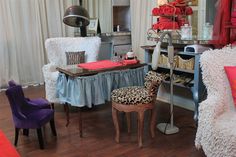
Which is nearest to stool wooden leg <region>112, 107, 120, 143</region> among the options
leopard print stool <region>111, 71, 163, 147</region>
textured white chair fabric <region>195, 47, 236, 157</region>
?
leopard print stool <region>111, 71, 163, 147</region>

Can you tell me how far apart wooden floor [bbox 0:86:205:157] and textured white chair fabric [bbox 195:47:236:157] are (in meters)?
0.45

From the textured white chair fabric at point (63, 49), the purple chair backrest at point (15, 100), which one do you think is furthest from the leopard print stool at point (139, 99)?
the textured white chair fabric at point (63, 49)

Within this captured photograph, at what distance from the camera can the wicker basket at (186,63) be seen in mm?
2943

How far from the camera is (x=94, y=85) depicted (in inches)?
109

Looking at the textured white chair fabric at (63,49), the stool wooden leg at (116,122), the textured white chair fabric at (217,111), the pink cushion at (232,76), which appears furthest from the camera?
the textured white chair fabric at (63,49)

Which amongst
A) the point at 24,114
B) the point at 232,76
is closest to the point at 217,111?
the point at 232,76

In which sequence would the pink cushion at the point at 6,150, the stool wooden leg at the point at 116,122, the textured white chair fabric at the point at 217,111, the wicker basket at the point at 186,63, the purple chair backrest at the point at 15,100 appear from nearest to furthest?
the pink cushion at the point at 6,150, the textured white chair fabric at the point at 217,111, the purple chair backrest at the point at 15,100, the stool wooden leg at the point at 116,122, the wicker basket at the point at 186,63

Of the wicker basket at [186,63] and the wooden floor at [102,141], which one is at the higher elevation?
the wicker basket at [186,63]

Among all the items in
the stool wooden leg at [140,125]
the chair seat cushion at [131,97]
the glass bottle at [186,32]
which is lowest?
the stool wooden leg at [140,125]

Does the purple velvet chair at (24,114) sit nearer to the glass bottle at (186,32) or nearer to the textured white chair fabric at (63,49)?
the textured white chair fabric at (63,49)

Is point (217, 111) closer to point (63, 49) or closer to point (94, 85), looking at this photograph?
point (94, 85)

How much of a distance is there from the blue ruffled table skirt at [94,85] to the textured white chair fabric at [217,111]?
0.95m

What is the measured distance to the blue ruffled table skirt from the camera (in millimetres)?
2711

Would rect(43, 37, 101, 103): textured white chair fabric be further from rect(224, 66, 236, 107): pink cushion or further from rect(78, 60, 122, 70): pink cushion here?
rect(224, 66, 236, 107): pink cushion
